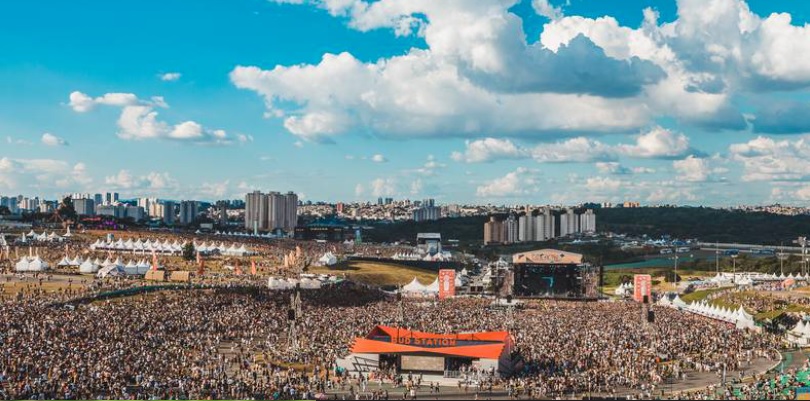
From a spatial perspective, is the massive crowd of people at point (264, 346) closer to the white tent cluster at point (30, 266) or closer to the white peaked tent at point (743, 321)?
the white peaked tent at point (743, 321)

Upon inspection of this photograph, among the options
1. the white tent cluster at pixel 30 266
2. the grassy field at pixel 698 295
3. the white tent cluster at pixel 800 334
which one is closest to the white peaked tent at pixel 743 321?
the white tent cluster at pixel 800 334

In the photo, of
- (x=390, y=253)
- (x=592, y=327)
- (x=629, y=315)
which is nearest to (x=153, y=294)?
(x=592, y=327)

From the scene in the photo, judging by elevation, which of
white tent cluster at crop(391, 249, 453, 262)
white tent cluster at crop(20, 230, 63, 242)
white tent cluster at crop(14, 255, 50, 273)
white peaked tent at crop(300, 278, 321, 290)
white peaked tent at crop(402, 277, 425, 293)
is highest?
white tent cluster at crop(20, 230, 63, 242)

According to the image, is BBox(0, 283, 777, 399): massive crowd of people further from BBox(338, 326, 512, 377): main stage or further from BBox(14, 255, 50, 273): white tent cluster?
BBox(14, 255, 50, 273): white tent cluster

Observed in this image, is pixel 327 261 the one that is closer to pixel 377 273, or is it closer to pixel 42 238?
pixel 377 273

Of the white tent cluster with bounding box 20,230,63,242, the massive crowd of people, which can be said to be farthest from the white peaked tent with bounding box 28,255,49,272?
the white tent cluster with bounding box 20,230,63,242

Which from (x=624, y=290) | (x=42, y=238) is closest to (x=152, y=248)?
(x=42, y=238)

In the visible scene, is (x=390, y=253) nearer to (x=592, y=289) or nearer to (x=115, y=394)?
(x=592, y=289)
